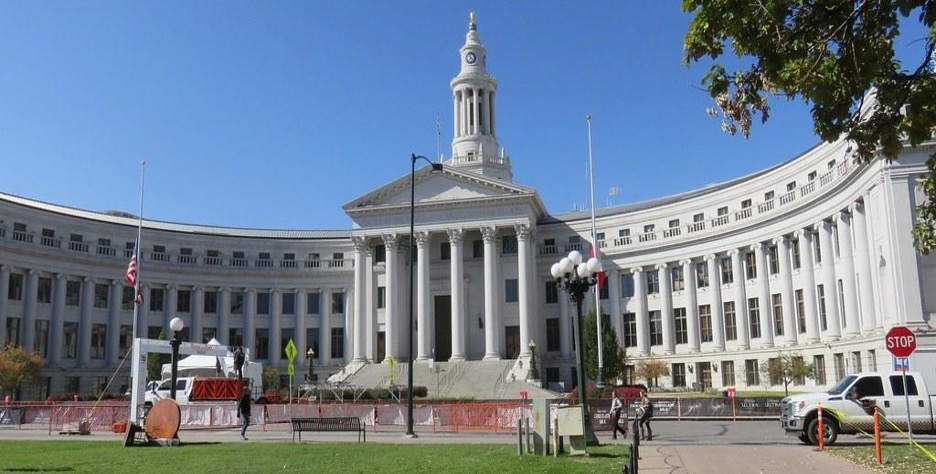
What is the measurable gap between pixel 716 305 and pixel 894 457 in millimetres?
46895

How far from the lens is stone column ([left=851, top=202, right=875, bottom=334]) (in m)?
47.9

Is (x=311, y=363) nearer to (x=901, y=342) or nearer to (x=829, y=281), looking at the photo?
(x=829, y=281)

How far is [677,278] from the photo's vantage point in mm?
69500

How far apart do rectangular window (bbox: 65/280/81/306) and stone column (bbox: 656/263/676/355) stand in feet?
167

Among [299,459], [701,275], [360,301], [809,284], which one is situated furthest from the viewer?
[360,301]

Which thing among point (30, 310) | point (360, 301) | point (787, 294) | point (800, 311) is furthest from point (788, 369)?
point (30, 310)

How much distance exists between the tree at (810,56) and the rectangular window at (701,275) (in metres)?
56.5

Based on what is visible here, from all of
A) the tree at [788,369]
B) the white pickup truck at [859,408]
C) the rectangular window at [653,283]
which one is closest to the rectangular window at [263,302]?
the rectangular window at [653,283]

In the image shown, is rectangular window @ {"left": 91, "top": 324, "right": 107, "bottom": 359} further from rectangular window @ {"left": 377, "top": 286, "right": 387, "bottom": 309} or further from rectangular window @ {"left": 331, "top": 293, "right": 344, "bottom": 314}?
rectangular window @ {"left": 377, "top": 286, "right": 387, "bottom": 309}

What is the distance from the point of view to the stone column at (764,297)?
199 ft

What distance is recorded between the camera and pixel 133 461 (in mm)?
20094

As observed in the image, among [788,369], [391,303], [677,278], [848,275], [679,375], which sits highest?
[677,278]

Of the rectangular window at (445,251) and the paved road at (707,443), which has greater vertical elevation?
the rectangular window at (445,251)

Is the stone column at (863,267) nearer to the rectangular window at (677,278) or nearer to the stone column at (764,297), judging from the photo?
the stone column at (764,297)
